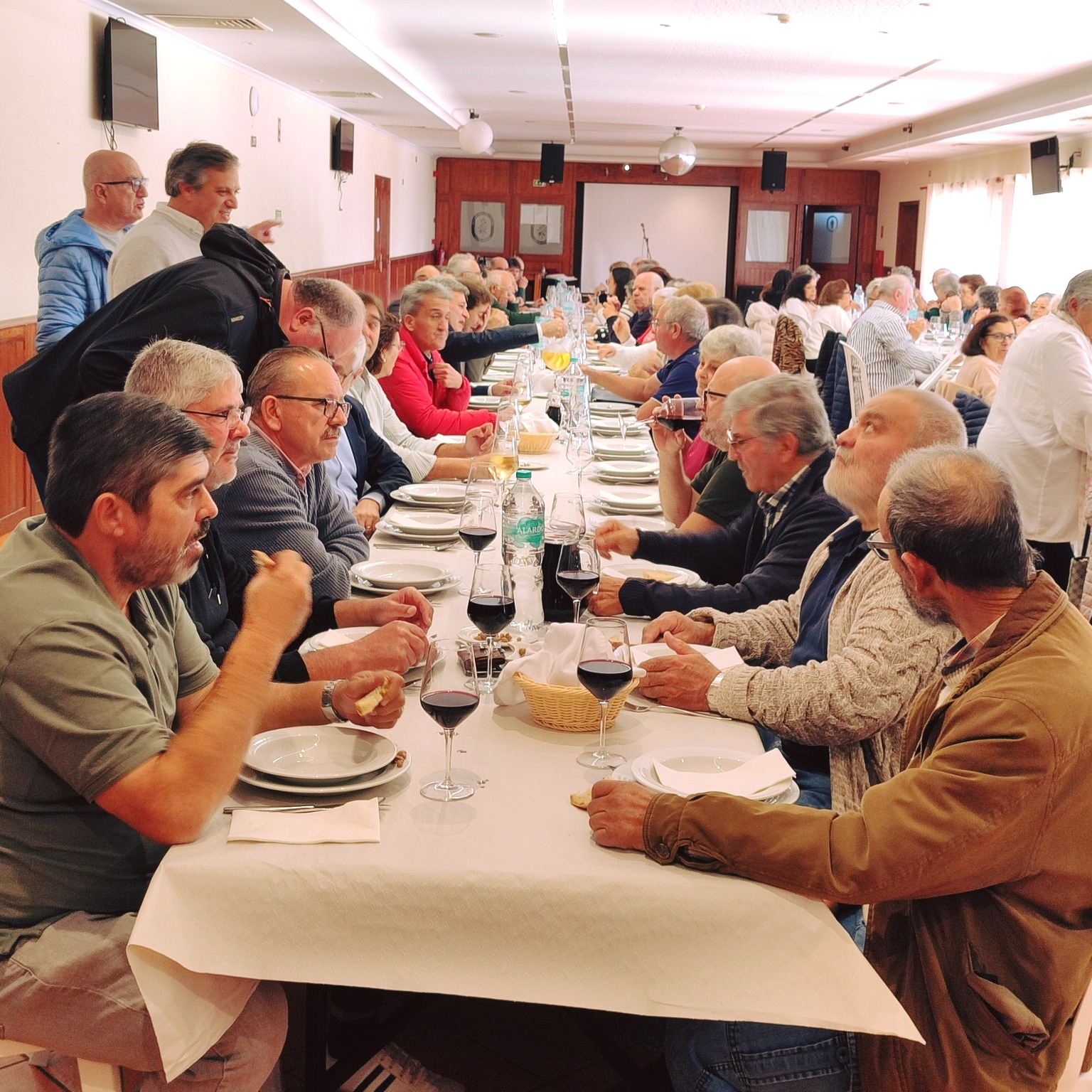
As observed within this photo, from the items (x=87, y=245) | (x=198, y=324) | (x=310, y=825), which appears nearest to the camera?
(x=310, y=825)

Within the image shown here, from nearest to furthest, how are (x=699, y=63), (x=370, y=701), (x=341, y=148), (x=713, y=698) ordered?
(x=370, y=701), (x=713, y=698), (x=699, y=63), (x=341, y=148)

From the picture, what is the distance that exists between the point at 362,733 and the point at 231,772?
281 mm

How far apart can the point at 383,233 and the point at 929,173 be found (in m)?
8.50

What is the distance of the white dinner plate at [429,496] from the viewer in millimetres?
3529

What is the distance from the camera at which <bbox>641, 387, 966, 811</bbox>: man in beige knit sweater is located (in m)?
1.89

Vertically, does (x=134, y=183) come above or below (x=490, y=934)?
above

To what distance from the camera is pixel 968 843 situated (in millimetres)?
1359

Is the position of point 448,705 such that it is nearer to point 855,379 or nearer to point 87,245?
point 87,245

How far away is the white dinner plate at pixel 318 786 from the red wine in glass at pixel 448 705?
0.12m

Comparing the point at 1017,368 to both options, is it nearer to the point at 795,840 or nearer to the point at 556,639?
the point at 556,639

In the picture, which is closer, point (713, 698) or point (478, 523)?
point (713, 698)

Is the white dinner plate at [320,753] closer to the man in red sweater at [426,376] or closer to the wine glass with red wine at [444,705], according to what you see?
the wine glass with red wine at [444,705]

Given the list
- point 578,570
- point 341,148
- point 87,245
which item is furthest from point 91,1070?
point 341,148

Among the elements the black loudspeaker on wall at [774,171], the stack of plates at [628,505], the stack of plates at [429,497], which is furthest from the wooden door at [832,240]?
the stack of plates at [429,497]
